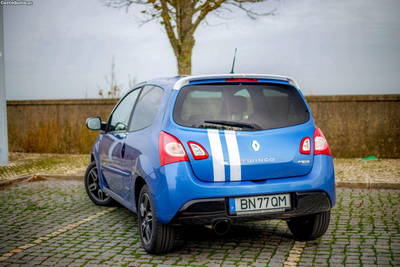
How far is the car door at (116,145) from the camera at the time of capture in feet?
16.8

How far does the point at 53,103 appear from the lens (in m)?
14.7

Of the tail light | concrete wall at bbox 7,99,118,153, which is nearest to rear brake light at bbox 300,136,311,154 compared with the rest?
the tail light

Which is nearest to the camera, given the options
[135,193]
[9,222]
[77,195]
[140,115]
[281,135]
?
[281,135]

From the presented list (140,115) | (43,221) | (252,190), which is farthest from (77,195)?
(252,190)

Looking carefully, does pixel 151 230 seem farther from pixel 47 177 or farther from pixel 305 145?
pixel 47 177

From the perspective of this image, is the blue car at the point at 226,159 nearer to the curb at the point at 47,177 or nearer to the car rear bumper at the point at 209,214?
the car rear bumper at the point at 209,214

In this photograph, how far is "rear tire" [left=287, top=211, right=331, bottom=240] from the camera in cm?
442

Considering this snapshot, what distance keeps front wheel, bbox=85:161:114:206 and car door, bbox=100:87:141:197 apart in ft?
2.48

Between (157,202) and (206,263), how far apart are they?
0.70 meters

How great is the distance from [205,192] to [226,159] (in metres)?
0.33

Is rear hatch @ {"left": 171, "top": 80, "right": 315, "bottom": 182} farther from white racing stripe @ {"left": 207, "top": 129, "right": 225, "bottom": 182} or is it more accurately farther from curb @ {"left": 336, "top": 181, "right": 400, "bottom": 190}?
curb @ {"left": 336, "top": 181, "right": 400, "bottom": 190}

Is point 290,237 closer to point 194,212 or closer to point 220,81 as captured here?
point 194,212

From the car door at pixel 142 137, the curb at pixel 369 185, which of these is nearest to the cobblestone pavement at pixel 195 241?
the car door at pixel 142 137

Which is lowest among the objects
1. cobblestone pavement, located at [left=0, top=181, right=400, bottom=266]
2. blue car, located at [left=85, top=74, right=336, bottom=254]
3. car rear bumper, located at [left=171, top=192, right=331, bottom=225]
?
cobblestone pavement, located at [left=0, top=181, right=400, bottom=266]
